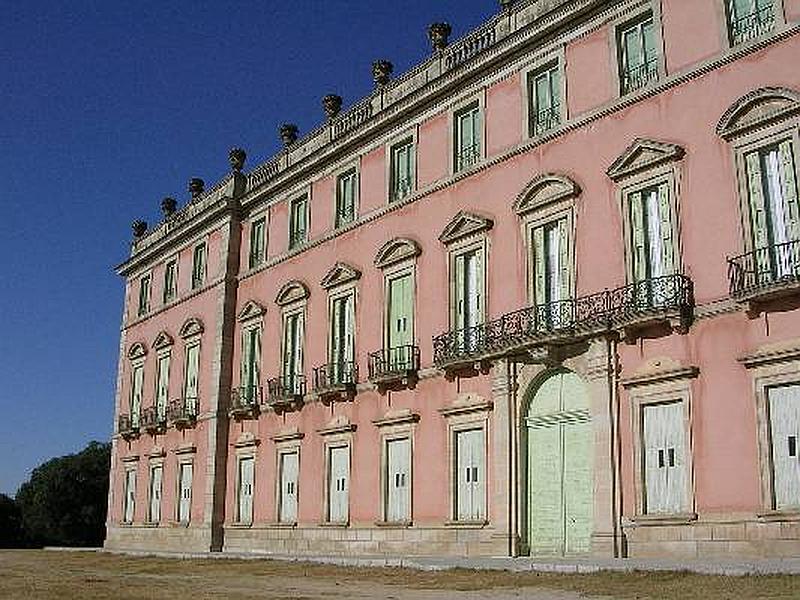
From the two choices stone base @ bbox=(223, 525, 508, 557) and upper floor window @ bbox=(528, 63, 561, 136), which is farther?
upper floor window @ bbox=(528, 63, 561, 136)

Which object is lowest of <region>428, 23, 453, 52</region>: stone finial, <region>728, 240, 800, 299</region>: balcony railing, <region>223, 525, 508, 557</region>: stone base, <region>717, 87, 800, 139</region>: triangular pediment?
<region>223, 525, 508, 557</region>: stone base

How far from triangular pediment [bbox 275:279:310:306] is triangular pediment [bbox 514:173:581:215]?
350 inches

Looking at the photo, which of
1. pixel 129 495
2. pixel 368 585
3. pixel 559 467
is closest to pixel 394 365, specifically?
pixel 559 467

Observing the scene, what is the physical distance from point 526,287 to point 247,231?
13975 mm

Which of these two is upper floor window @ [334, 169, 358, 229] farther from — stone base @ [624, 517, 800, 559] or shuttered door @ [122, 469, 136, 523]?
shuttered door @ [122, 469, 136, 523]

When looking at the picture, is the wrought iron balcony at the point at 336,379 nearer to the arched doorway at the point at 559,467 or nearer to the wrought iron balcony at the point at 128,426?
the arched doorway at the point at 559,467

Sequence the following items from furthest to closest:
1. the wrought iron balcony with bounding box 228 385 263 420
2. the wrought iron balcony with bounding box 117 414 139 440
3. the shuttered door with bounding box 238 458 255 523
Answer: the wrought iron balcony with bounding box 117 414 139 440
the wrought iron balcony with bounding box 228 385 263 420
the shuttered door with bounding box 238 458 255 523

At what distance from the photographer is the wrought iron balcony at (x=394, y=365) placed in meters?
23.2

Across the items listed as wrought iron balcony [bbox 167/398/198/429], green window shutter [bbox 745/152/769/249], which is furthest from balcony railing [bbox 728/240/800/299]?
wrought iron balcony [bbox 167/398/198/429]

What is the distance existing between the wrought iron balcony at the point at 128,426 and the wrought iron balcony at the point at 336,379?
492 inches

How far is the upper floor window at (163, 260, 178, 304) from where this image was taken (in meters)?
36.1

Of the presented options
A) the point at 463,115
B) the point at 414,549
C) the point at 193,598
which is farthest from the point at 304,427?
the point at 193,598

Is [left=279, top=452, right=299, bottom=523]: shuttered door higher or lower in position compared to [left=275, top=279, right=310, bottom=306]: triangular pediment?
lower

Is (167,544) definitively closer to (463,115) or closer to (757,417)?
(463,115)
